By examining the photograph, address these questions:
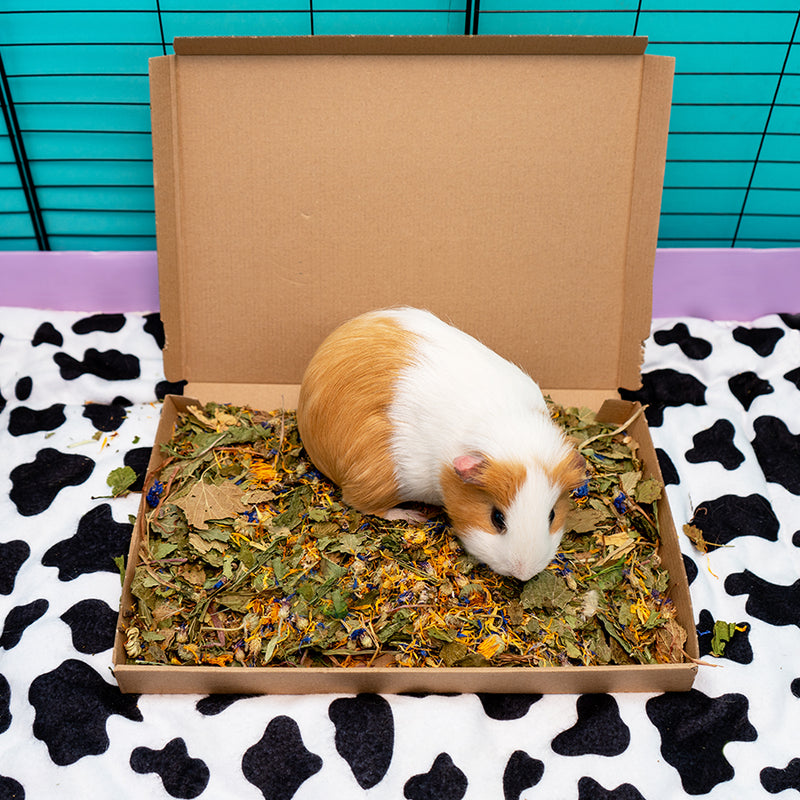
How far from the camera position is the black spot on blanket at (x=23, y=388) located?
2305 mm

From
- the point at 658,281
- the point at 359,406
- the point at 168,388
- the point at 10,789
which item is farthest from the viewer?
the point at 658,281

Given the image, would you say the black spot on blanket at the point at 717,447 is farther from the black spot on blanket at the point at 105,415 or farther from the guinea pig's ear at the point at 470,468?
the black spot on blanket at the point at 105,415

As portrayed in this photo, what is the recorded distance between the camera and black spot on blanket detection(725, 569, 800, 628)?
5.77ft

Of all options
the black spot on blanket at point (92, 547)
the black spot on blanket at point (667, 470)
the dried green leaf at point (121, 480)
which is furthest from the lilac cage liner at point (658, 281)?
the black spot on blanket at point (92, 547)

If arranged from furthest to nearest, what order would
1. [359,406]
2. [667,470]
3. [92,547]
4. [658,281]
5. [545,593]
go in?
[658,281], [667,470], [92,547], [359,406], [545,593]

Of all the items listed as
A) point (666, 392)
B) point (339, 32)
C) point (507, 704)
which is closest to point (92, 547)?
point (507, 704)

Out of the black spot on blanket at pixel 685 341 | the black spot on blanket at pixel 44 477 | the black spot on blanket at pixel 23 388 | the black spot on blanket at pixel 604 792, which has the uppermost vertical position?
the black spot on blanket at pixel 685 341

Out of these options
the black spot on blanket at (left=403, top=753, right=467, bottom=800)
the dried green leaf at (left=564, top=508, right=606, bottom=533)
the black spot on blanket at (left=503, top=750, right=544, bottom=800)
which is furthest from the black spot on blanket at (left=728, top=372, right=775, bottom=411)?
the black spot on blanket at (left=403, top=753, right=467, bottom=800)

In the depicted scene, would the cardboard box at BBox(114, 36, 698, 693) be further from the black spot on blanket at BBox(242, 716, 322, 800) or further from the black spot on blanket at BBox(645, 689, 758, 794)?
the black spot on blanket at BBox(242, 716, 322, 800)

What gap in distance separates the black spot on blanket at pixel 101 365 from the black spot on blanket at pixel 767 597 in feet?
6.56

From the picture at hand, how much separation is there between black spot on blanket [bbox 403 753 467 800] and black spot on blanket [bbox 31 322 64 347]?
1.92 meters

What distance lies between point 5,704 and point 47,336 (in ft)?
Answer: 4.53

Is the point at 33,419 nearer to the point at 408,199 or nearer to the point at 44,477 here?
the point at 44,477

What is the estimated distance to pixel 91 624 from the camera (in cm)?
168
